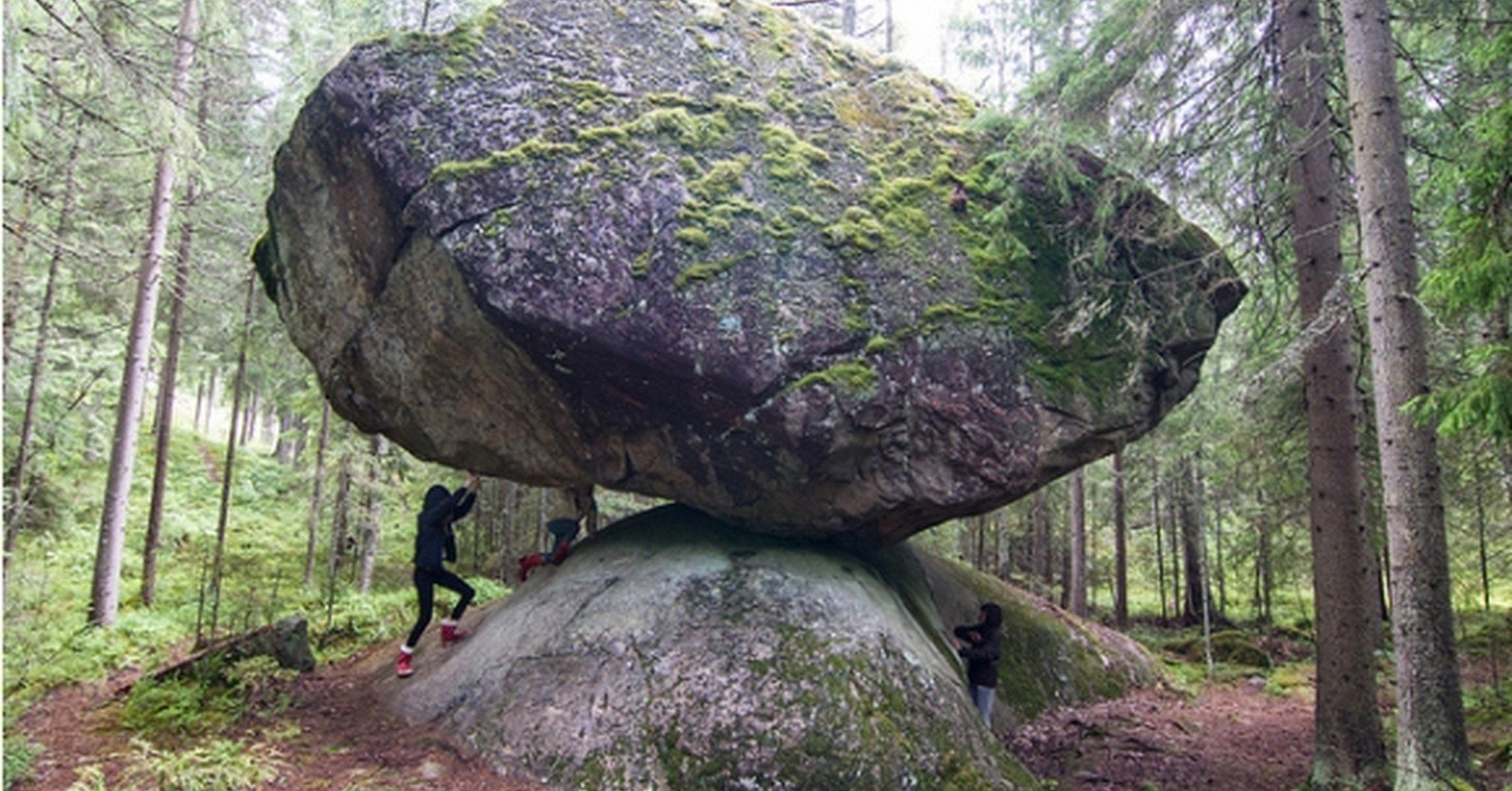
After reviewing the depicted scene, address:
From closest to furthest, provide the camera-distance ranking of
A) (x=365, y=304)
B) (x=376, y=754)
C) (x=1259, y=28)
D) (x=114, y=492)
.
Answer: (x=376, y=754) → (x=365, y=304) → (x=1259, y=28) → (x=114, y=492)

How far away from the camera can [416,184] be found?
24.8 ft

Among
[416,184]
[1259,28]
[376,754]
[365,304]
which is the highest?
[1259,28]

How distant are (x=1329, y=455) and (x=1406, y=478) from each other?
1.50 m

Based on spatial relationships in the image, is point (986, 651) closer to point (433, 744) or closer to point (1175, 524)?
point (433, 744)

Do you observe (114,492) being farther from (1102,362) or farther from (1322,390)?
(1322,390)

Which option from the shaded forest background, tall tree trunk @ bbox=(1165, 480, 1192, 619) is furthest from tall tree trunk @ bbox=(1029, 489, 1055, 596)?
tall tree trunk @ bbox=(1165, 480, 1192, 619)

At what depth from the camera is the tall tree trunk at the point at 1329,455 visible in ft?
24.1

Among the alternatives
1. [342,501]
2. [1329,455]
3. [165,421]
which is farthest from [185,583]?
[1329,455]

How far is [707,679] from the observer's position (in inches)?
281

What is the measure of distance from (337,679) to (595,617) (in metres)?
3.57

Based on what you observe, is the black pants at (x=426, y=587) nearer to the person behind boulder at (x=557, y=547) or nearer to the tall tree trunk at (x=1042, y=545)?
the person behind boulder at (x=557, y=547)

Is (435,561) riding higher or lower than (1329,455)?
lower

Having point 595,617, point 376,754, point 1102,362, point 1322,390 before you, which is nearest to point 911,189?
point 1102,362

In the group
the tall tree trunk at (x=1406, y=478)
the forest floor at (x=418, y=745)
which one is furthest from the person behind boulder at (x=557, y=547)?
the tall tree trunk at (x=1406, y=478)
